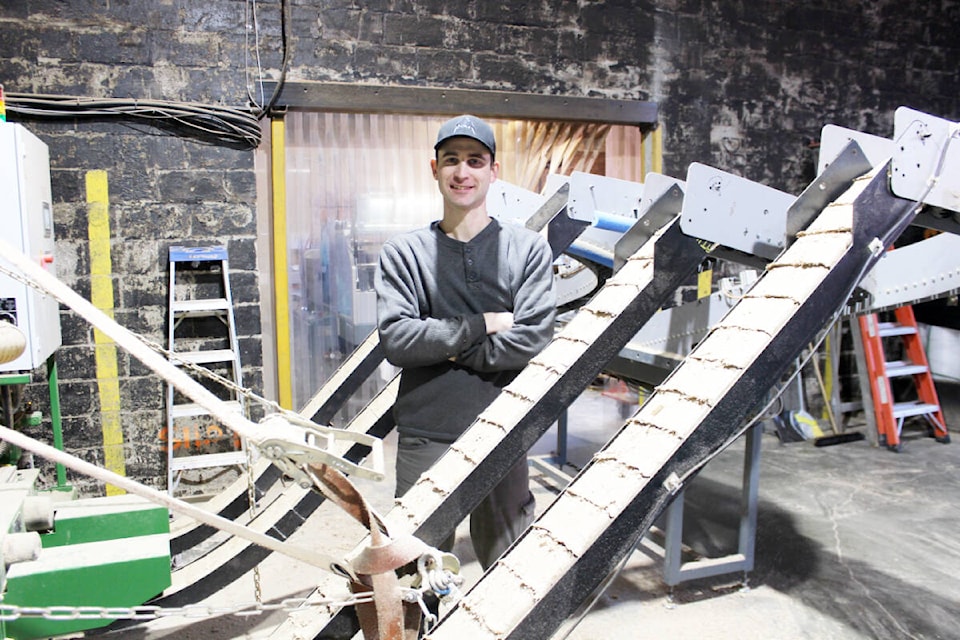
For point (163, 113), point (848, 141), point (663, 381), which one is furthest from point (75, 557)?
point (163, 113)

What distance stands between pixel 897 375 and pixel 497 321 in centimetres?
411

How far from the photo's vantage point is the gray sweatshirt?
1789 mm

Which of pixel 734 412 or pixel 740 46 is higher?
pixel 740 46

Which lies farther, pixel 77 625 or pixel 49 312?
pixel 49 312

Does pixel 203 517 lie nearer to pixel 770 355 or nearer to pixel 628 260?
pixel 770 355

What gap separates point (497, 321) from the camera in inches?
70.6

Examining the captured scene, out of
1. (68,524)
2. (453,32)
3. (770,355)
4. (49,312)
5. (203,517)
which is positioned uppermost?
(453,32)

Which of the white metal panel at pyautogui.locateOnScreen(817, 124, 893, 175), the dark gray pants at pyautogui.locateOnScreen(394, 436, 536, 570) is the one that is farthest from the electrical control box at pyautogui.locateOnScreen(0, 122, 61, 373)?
the white metal panel at pyautogui.locateOnScreen(817, 124, 893, 175)

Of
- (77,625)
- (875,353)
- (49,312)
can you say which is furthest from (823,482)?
(49,312)

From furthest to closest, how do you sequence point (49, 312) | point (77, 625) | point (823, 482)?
point (823, 482) < point (49, 312) < point (77, 625)

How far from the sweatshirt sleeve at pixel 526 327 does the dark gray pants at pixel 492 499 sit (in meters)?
0.25

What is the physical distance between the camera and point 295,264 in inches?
162

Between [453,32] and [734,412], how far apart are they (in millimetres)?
3433

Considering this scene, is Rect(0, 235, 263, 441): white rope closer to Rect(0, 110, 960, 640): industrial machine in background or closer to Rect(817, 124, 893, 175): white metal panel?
Rect(0, 110, 960, 640): industrial machine in background
